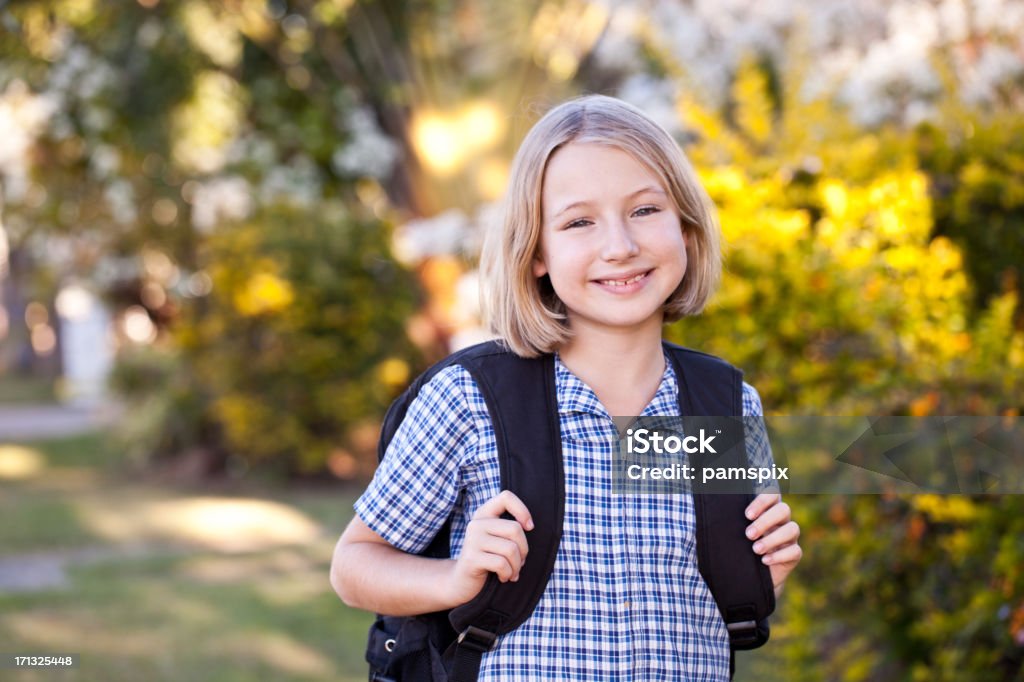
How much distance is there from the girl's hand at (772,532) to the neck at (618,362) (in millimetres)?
258

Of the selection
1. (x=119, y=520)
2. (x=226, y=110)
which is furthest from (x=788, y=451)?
(x=226, y=110)

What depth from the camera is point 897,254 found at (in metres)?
4.10

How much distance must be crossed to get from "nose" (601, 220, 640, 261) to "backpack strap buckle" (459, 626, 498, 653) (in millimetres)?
620

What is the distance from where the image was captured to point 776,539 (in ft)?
5.57

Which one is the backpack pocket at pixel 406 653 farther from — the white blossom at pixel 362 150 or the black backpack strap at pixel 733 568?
the white blossom at pixel 362 150

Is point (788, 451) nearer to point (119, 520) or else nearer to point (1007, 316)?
point (1007, 316)

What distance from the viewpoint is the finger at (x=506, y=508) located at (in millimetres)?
1596

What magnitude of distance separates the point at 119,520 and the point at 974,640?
250 inches

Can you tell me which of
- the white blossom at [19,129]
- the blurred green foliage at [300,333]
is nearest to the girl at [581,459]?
the blurred green foliage at [300,333]

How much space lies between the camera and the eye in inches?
71.7

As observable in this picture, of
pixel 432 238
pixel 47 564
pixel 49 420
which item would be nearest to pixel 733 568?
pixel 47 564

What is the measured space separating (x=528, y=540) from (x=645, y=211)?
22.8 inches

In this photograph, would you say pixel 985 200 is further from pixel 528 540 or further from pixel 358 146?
pixel 358 146

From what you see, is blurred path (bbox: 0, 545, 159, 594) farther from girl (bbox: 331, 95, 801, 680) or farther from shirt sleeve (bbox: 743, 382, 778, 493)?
shirt sleeve (bbox: 743, 382, 778, 493)
